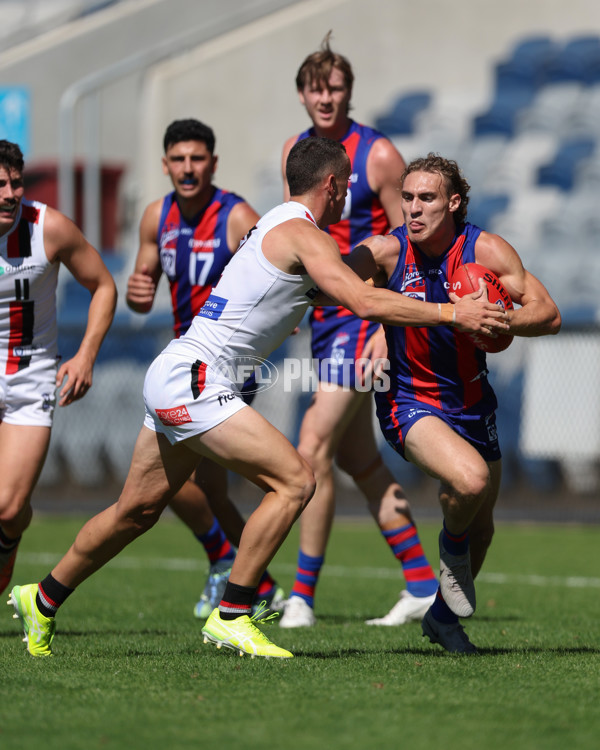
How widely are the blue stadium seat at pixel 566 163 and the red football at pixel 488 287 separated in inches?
513

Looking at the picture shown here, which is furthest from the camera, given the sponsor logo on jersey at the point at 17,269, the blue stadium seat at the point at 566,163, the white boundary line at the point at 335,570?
the blue stadium seat at the point at 566,163

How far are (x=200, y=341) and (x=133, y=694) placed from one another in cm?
152

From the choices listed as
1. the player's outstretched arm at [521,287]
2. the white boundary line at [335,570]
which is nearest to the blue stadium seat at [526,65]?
the white boundary line at [335,570]

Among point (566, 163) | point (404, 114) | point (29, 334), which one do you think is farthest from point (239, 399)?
point (404, 114)

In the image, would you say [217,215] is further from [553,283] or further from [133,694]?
[553,283]

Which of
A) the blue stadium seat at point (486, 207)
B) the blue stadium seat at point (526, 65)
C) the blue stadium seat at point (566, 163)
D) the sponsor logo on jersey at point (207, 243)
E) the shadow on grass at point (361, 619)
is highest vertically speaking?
the blue stadium seat at point (526, 65)

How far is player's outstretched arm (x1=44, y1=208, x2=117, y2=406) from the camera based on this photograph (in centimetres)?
552

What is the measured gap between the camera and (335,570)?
30.6 ft

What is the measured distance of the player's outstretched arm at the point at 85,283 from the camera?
5516mm

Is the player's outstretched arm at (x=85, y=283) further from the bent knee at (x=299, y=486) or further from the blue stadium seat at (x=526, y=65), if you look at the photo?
the blue stadium seat at (x=526, y=65)

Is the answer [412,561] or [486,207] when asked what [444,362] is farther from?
[486,207]

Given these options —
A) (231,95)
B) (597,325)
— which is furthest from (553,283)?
(231,95)

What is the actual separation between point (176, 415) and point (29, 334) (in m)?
1.38

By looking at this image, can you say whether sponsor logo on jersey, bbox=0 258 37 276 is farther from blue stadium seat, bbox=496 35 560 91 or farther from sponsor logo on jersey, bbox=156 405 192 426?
blue stadium seat, bbox=496 35 560 91
